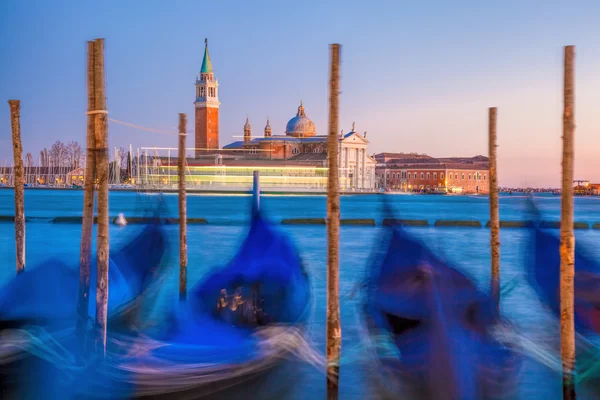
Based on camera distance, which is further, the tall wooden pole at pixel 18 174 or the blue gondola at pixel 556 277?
the tall wooden pole at pixel 18 174

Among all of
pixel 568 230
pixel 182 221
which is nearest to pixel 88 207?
pixel 182 221

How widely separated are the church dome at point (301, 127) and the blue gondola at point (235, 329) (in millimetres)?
50025

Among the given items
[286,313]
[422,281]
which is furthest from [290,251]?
[422,281]

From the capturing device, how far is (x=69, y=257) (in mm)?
11203

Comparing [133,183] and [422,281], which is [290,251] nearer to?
[422,281]

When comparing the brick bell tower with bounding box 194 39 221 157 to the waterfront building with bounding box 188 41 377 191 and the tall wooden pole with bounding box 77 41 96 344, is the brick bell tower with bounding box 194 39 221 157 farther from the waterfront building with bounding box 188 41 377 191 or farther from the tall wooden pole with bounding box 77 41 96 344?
the tall wooden pole with bounding box 77 41 96 344

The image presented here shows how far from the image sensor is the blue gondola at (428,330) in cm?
348

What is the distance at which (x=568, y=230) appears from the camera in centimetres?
349

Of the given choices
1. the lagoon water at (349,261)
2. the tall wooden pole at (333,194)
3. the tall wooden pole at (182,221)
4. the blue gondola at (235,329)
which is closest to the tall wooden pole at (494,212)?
the lagoon water at (349,261)

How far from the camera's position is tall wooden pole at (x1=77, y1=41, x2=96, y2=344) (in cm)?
402

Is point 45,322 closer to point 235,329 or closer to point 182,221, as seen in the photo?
point 235,329

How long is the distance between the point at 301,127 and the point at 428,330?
52.3 metres

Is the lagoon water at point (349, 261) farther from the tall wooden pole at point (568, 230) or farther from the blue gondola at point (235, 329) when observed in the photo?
the tall wooden pole at point (568, 230)

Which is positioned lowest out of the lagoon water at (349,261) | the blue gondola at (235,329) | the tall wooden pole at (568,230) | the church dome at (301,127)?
the lagoon water at (349,261)
